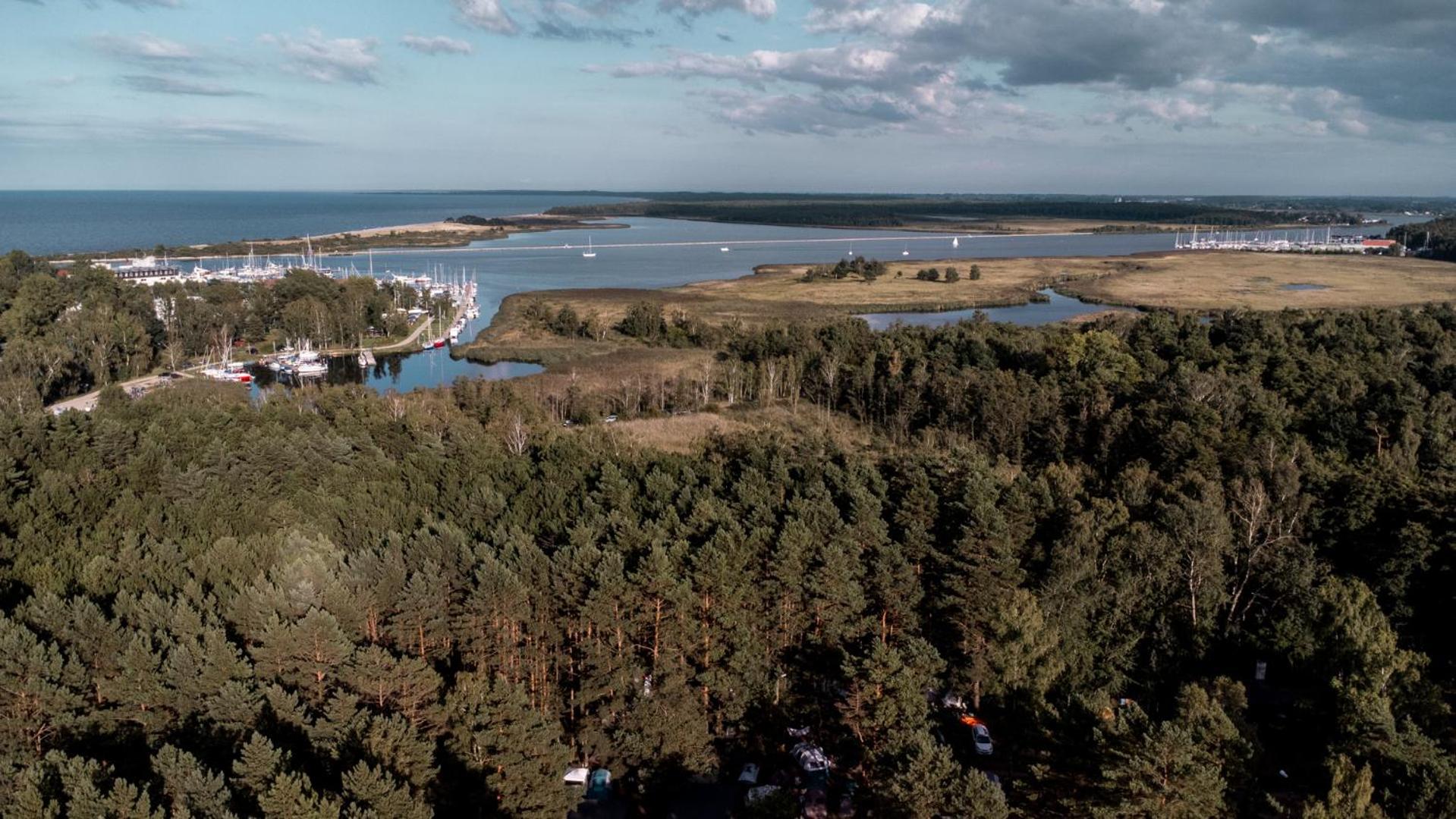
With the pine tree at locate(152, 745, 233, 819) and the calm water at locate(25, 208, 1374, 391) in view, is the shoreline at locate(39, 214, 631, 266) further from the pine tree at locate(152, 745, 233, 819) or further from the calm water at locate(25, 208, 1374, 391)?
the pine tree at locate(152, 745, 233, 819)

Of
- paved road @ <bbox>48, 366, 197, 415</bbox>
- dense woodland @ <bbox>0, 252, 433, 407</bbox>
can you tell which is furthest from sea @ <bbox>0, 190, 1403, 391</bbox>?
paved road @ <bbox>48, 366, 197, 415</bbox>

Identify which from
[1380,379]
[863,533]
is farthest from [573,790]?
[1380,379]

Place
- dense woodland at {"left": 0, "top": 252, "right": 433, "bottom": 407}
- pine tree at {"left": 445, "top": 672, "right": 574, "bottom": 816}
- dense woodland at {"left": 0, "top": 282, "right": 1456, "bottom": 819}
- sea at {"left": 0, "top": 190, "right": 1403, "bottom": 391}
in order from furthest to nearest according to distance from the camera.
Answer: sea at {"left": 0, "top": 190, "right": 1403, "bottom": 391}, dense woodland at {"left": 0, "top": 252, "right": 433, "bottom": 407}, pine tree at {"left": 445, "top": 672, "right": 574, "bottom": 816}, dense woodland at {"left": 0, "top": 282, "right": 1456, "bottom": 819}

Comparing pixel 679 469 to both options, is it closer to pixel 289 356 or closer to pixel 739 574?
pixel 739 574

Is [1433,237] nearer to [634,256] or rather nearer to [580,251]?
[634,256]

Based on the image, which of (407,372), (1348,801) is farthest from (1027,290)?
(1348,801)

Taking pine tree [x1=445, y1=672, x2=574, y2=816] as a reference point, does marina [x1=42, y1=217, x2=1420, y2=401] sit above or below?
above
